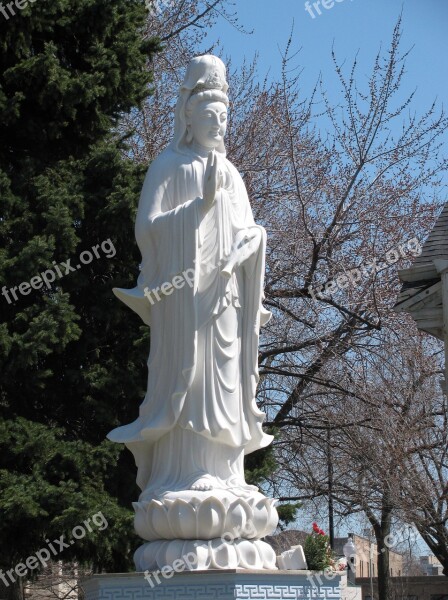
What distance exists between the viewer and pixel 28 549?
38.4ft

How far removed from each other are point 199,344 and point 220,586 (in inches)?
70.5

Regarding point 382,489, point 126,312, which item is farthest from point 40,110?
point 382,489

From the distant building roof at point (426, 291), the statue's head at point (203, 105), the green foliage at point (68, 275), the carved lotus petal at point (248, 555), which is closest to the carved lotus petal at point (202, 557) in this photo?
the carved lotus petal at point (248, 555)

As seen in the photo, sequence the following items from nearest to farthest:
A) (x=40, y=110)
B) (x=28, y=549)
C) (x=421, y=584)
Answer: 1. (x=28, y=549)
2. (x=40, y=110)
3. (x=421, y=584)

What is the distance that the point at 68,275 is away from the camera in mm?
12781

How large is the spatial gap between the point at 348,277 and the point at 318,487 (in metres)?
2.99

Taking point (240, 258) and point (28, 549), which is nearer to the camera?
point (240, 258)

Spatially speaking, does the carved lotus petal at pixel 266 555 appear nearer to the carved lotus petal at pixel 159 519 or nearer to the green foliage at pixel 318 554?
the green foliage at pixel 318 554

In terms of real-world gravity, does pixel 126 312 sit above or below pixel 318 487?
above

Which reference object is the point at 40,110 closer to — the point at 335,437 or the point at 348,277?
the point at 348,277

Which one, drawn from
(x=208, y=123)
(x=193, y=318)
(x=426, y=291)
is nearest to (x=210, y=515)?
(x=193, y=318)

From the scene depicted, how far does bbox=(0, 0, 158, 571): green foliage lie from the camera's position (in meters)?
11.6

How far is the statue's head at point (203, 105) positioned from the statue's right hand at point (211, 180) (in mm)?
565

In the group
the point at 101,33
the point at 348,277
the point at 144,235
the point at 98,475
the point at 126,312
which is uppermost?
the point at 101,33
